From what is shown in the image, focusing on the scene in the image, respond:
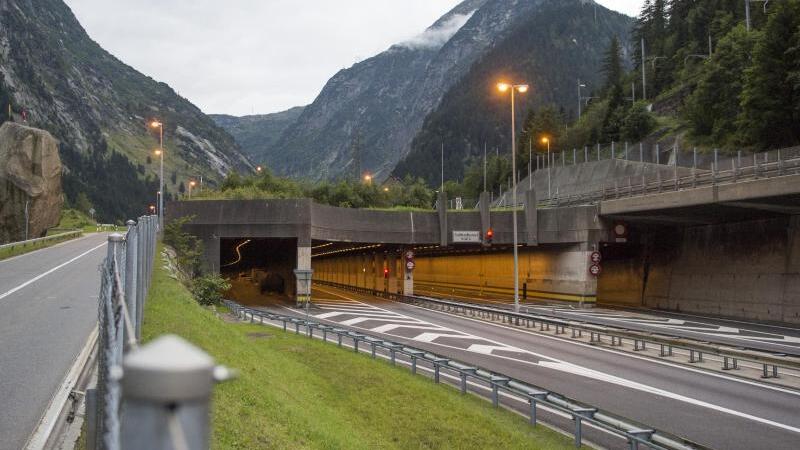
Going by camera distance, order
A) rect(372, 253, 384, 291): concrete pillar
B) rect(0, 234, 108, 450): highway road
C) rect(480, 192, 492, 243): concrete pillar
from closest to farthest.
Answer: rect(0, 234, 108, 450): highway road, rect(480, 192, 492, 243): concrete pillar, rect(372, 253, 384, 291): concrete pillar

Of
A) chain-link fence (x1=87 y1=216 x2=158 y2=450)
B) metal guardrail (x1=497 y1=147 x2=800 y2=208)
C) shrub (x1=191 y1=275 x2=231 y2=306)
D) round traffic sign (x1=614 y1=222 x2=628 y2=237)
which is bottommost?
shrub (x1=191 y1=275 x2=231 y2=306)

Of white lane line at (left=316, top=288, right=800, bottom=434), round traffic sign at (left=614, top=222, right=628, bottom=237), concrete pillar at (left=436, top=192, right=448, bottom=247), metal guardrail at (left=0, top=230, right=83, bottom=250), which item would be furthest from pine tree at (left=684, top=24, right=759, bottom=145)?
metal guardrail at (left=0, top=230, right=83, bottom=250)

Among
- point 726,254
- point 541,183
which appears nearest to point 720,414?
point 726,254

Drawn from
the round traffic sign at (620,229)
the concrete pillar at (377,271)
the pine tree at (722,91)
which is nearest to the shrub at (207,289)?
the round traffic sign at (620,229)

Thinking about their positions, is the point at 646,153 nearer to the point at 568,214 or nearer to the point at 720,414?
the point at 568,214

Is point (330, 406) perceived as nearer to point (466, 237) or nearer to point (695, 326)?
point (695, 326)

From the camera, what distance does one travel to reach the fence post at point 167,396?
62.2 inches

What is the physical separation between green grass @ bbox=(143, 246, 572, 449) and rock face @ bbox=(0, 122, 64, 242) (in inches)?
1502

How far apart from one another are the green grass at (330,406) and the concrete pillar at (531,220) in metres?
33.2

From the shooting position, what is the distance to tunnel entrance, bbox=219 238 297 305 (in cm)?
5859

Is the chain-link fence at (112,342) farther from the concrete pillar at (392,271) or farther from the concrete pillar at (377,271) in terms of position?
the concrete pillar at (377,271)

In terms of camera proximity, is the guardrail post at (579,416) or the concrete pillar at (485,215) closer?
the guardrail post at (579,416)

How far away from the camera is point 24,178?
2112 inches

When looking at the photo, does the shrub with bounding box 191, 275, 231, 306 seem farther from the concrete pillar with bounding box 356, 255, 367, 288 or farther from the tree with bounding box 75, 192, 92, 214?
the tree with bounding box 75, 192, 92, 214
